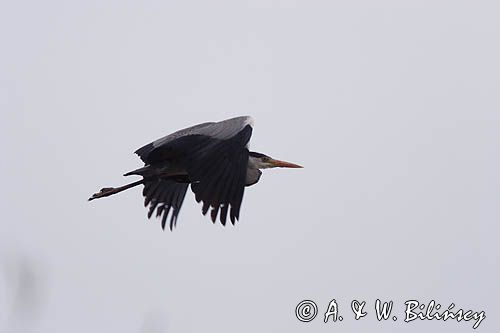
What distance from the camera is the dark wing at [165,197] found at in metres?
14.4

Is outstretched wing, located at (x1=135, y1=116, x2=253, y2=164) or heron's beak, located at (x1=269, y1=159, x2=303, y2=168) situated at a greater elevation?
outstretched wing, located at (x1=135, y1=116, x2=253, y2=164)

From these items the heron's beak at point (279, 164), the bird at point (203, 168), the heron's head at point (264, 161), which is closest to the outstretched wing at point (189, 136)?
the bird at point (203, 168)

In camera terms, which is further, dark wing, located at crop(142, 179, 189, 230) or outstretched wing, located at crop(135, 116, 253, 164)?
dark wing, located at crop(142, 179, 189, 230)

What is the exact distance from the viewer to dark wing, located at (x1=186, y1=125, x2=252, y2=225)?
1084 centimetres

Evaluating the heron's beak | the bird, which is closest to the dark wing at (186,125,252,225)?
the bird

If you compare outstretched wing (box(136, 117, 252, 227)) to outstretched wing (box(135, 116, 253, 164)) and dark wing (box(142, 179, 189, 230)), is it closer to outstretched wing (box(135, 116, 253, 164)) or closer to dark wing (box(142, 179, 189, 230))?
outstretched wing (box(135, 116, 253, 164))

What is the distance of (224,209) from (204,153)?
1.13 metres

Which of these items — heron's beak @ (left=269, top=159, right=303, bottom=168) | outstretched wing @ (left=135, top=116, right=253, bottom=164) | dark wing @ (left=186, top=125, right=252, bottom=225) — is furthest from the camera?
heron's beak @ (left=269, top=159, right=303, bottom=168)

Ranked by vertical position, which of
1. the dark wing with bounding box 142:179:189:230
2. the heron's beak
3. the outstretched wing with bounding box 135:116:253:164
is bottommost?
the dark wing with bounding box 142:179:189:230

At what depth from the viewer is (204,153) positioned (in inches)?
464

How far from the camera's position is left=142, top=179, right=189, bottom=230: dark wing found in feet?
47.4

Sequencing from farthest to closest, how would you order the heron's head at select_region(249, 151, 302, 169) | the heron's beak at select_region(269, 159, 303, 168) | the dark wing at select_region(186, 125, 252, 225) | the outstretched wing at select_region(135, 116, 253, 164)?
the heron's beak at select_region(269, 159, 303, 168) < the heron's head at select_region(249, 151, 302, 169) < the outstretched wing at select_region(135, 116, 253, 164) < the dark wing at select_region(186, 125, 252, 225)

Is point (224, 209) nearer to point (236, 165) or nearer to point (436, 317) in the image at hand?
point (236, 165)

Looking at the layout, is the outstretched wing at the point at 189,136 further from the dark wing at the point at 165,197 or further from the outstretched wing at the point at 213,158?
the dark wing at the point at 165,197
